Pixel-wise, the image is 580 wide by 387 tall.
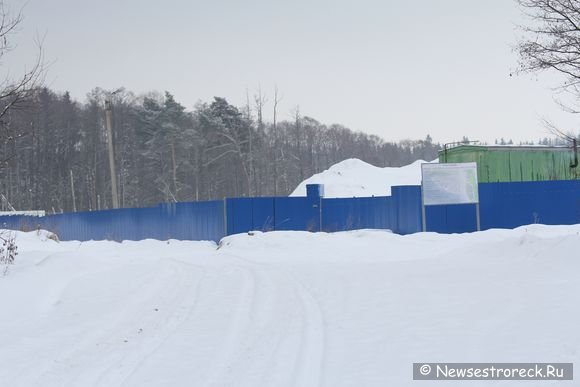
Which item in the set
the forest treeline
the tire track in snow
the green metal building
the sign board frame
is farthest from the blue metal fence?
the forest treeline

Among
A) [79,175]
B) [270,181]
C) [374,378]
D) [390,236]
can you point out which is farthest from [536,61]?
[79,175]

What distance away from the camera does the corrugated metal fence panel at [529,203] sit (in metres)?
18.8

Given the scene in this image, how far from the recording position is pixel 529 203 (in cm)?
1884

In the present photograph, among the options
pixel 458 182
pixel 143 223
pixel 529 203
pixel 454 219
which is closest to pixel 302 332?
pixel 458 182

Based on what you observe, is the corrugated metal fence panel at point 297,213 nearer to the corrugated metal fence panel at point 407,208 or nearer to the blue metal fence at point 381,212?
the blue metal fence at point 381,212

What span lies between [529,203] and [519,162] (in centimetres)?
1077

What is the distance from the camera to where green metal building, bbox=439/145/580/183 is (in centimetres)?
2814

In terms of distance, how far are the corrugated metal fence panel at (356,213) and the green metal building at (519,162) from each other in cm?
1039

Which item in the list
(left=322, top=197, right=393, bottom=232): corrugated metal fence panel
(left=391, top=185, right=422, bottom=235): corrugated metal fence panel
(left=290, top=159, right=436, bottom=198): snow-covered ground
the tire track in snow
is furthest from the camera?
(left=290, top=159, right=436, bottom=198): snow-covered ground

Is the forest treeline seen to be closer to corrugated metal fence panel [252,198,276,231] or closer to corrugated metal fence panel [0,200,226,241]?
corrugated metal fence panel [0,200,226,241]

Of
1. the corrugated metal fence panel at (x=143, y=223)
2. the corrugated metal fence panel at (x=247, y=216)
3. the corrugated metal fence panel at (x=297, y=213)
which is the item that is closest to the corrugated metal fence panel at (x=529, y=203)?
the corrugated metal fence panel at (x=297, y=213)

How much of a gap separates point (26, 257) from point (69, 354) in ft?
18.2

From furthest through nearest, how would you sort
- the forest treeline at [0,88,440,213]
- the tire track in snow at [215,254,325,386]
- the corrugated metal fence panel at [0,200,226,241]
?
the forest treeline at [0,88,440,213] → the corrugated metal fence panel at [0,200,226,241] → the tire track in snow at [215,254,325,386]

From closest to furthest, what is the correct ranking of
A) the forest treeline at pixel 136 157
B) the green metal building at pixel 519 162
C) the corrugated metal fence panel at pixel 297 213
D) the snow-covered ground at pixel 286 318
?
the snow-covered ground at pixel 286 318 → the corrugated metal fence panel at pixel 297 213 → the green metal building at pixel 519 162 → the forest treeline at pixel 136 157
